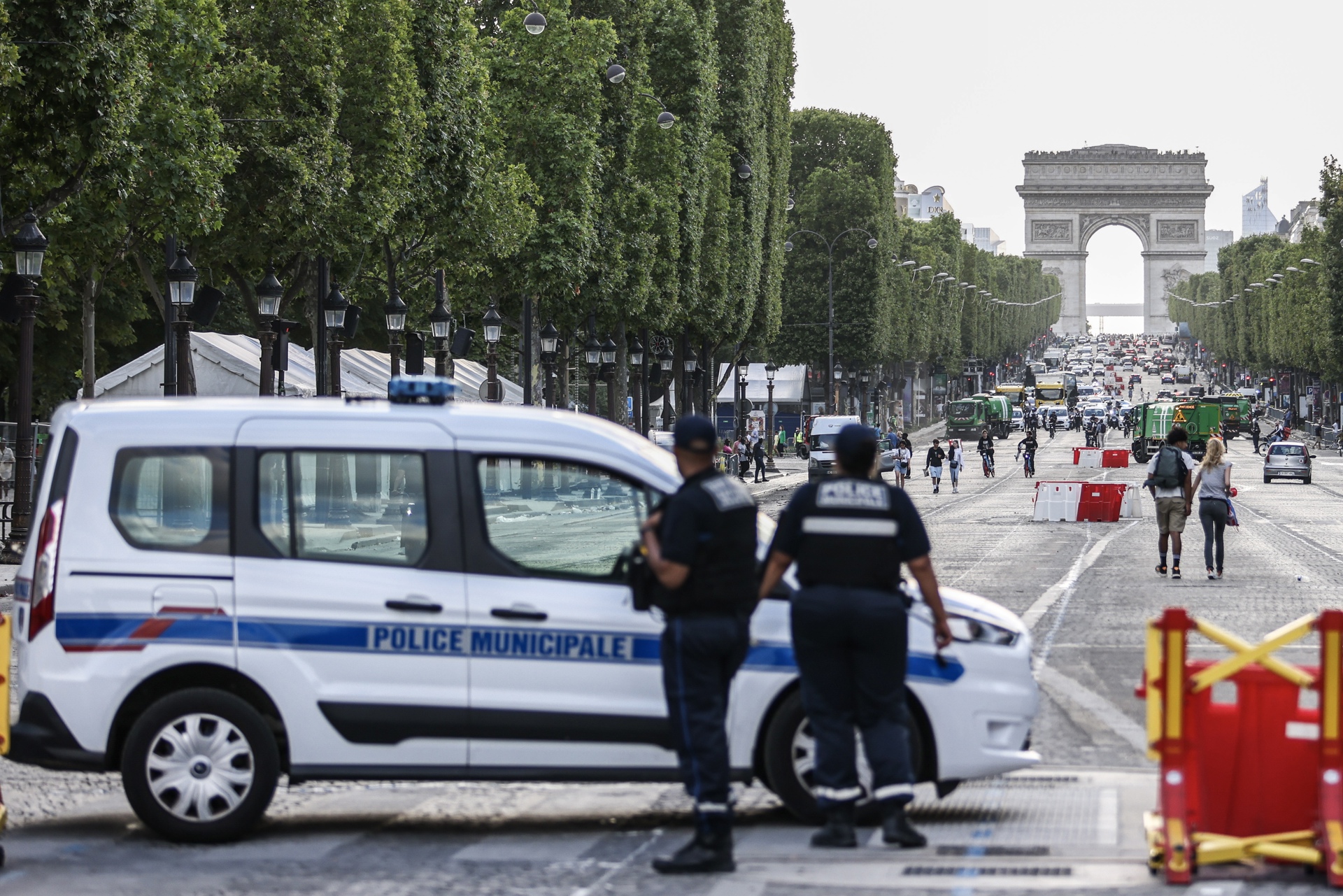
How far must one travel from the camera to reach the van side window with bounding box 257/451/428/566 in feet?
28.5

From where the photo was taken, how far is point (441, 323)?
37500mm

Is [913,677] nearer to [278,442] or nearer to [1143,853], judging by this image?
[1143,853]

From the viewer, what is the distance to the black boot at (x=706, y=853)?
25.4ft

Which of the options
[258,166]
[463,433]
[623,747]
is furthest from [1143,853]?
[258,166]

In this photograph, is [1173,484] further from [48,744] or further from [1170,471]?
[48,744]

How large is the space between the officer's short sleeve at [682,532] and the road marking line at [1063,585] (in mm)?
10152

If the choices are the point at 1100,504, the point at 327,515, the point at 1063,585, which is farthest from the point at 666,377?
the point at 327,515

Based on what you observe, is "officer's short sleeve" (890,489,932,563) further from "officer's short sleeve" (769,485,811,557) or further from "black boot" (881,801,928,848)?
"black boot" (881,801,928,848)

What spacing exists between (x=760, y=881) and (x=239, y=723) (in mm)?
2315

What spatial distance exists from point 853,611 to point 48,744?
3407 millimetres

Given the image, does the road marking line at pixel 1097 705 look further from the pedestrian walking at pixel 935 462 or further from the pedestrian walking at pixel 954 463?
the pedestrian walking at pixel 954 463

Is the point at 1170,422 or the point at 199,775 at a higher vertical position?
the point at 1170,422

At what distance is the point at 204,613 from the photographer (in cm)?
860

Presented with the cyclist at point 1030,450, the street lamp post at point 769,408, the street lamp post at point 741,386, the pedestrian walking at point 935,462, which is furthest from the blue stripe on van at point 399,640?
the street lamp post at point 769,408
